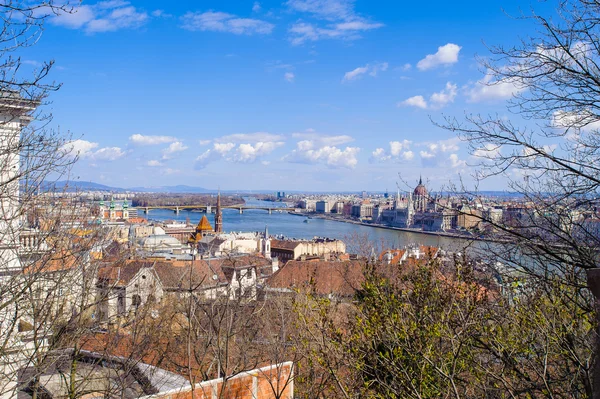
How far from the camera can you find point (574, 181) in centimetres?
356

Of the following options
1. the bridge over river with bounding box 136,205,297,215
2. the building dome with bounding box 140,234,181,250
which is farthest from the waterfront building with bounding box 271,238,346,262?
the bridge over river with bounding box 136,205,297,215

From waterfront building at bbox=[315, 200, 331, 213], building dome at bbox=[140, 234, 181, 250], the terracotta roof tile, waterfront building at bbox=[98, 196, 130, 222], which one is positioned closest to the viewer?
waterfront building at bbox=[98, 196, 130, 222]

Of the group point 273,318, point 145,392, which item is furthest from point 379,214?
point 145,392

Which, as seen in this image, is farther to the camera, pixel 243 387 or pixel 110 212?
pixel 110 212

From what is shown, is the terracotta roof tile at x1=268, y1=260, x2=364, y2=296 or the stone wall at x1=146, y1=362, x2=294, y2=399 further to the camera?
the terracotta roof tile at x1=268, y1=260, x2=364, y2=296

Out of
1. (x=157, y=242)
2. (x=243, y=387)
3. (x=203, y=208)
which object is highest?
(x=243, y=387)

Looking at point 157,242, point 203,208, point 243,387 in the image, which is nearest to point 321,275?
point 243,387

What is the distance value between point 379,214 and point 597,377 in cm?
9103

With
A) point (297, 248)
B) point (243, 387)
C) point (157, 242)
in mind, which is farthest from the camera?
point (297, 248)

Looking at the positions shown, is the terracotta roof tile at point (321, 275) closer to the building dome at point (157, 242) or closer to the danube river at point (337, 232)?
the danube river at point (337, 232)

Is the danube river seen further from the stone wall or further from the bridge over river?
the stone wall

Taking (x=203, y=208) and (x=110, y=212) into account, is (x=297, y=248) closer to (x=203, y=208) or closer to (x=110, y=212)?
(x=110, y=212)

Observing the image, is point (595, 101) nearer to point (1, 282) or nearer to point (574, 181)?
point (574, 181)

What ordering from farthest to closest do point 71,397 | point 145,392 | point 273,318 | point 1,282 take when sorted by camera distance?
point 273,318 < point 145,392 < point 71,397 < point 1,282
